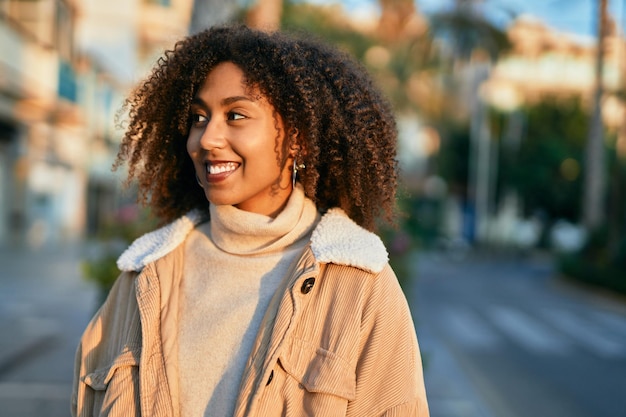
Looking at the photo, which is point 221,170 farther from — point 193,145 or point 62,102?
point 62,102

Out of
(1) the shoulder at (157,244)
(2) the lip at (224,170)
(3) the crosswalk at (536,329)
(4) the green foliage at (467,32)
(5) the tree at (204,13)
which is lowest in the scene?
(3) the crosswalk at (536,329)

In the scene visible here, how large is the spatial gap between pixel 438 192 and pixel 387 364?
43909 millimetres

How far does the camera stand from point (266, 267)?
1975 mm

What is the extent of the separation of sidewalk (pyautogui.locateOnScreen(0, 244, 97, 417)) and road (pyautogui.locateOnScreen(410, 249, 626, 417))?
3.25 meters

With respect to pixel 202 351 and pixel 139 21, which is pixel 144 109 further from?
pixel 139 21

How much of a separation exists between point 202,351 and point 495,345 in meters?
8.74

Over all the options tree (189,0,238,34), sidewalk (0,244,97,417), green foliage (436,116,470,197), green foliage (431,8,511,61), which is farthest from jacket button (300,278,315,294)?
green foliage (436,116,470,197)

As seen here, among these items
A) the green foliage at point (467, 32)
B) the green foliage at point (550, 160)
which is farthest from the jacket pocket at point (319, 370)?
the green foliage at point (550, 160)

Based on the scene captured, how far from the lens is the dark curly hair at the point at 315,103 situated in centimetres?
199

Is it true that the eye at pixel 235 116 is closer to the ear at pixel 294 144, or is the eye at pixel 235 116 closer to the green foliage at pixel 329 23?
the ear at pixel 294 144

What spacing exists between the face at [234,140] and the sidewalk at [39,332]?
418 centimetres

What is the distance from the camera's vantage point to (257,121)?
1.94 m

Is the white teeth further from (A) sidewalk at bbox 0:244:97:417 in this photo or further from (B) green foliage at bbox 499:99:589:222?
(B) green foliage at bbox 499:99:589:222

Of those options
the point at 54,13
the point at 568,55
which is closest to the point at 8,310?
the point at 54,13
